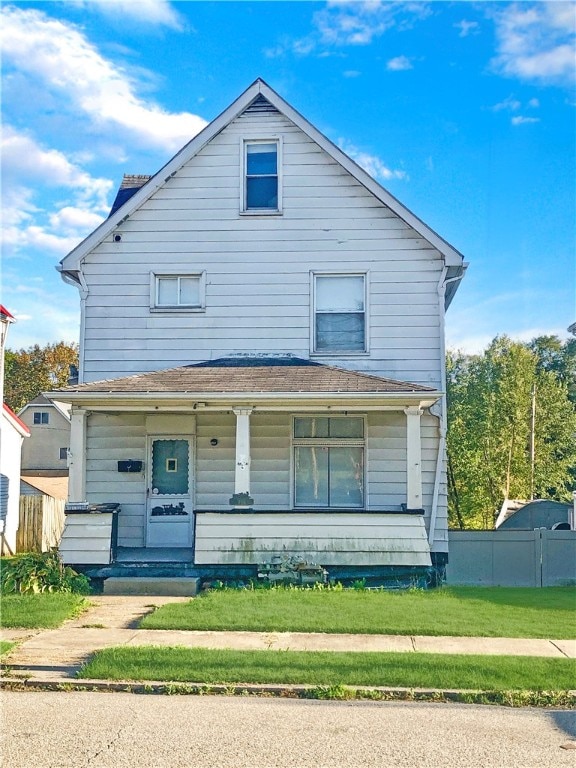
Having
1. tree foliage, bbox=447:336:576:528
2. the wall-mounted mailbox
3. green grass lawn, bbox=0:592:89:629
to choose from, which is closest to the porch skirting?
green grass lawn, bbox=0:592:89:629

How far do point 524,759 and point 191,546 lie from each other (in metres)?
9.91

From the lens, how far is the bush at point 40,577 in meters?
11.8

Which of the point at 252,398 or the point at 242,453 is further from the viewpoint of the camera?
the point at 242,453

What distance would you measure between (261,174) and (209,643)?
991 cm

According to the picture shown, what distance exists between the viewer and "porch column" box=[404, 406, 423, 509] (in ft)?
44.2

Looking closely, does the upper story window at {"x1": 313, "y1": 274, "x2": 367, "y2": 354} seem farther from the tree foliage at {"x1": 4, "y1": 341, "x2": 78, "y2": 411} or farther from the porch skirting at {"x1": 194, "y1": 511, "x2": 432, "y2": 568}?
the tree foliage at {"x1": 4, "y1": 341, "x2": 78, "y2": 411}

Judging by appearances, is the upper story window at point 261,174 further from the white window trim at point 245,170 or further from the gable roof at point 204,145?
the gable roof at point 204,145

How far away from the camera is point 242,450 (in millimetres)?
13453

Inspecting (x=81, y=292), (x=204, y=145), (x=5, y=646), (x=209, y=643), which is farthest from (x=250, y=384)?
(x=5, y=646)

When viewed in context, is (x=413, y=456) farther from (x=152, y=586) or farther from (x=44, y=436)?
(x=44, y=436)

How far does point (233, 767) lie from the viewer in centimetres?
521

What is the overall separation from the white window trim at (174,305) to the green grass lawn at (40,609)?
599cm

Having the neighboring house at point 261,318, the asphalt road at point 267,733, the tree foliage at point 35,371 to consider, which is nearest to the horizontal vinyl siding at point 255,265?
the neighboring house at point 261,318

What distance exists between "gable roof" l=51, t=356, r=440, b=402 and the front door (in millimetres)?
1514
